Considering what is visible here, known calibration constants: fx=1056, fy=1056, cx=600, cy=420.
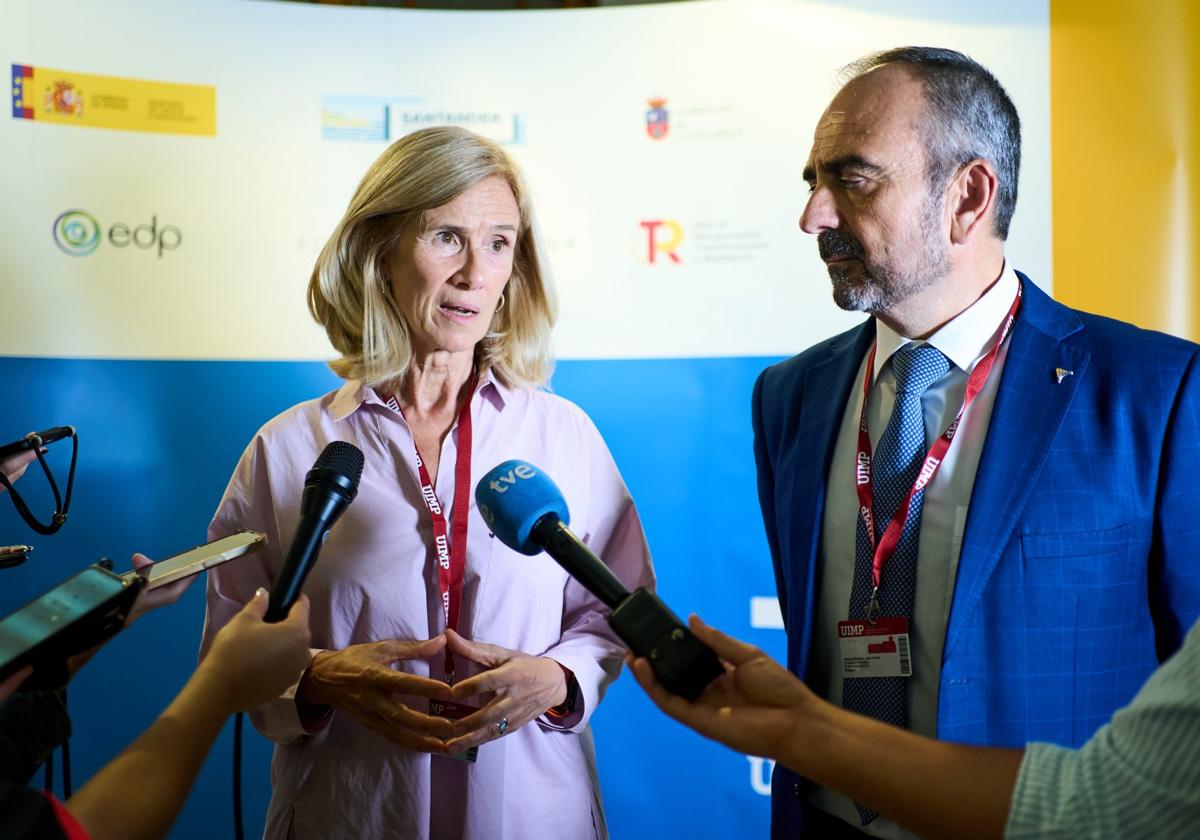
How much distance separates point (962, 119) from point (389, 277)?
4.16ft

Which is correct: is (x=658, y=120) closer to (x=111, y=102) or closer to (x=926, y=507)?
(x=111, y=102)

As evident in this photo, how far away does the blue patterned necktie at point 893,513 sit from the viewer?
180cm

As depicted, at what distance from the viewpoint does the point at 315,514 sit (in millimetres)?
1508

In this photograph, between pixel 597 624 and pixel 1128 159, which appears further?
pixel 1128 159

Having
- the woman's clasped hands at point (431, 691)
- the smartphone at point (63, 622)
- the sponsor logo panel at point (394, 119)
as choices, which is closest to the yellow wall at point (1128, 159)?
the sponsor logo panel at point (394, 119)

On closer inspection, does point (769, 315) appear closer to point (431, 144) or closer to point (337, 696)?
point (431, 144)

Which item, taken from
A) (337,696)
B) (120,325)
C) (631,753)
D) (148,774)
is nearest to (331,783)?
(337,696)

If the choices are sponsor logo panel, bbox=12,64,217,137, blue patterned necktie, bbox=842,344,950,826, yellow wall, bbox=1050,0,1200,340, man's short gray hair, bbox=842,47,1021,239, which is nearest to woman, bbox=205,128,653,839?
blue patterned necktie, bbox=842,344,950,826

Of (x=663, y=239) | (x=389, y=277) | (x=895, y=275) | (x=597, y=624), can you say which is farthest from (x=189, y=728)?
(x=663, y=239)

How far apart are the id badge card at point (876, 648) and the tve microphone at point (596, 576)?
55cm

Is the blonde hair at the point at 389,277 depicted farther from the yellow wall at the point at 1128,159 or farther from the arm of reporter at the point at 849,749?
the yellow wall at the point at 1128,159

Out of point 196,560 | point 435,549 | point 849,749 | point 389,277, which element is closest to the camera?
point 849,749

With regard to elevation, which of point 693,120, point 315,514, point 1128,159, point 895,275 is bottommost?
point 315,514

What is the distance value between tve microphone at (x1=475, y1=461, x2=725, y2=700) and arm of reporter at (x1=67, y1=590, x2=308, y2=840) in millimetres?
341
